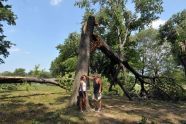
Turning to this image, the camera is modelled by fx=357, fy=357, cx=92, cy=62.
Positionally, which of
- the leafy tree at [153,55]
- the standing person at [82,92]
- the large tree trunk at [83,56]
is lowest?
the standing person at [82,92]

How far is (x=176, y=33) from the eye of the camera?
47.6 meters

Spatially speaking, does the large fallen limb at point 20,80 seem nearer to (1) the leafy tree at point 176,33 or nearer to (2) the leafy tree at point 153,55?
(1) the leafy tree at point 176,33

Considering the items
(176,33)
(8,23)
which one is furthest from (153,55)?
(8,23)

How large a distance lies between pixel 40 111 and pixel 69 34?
47976 mm

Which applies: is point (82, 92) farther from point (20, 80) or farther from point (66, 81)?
point (20, 80)

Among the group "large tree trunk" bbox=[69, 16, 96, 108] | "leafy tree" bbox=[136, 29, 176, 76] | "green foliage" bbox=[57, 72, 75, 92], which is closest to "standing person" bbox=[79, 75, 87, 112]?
"large tree trunk" bbox=[69, 16, 96, 108]

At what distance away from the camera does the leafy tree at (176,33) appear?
151 ft

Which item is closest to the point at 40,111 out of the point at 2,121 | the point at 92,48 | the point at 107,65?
the point at 2,121

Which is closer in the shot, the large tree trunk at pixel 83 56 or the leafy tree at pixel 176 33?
the large tree trunk at pixel 83 56

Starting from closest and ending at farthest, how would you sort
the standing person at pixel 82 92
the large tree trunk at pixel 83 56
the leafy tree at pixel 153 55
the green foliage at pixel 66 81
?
the standing person at pixel 82 92 < the large tree trunk at pixel 83 56 < the green foliage at pixel 66 81 < the leafy tree at pixel 153 55

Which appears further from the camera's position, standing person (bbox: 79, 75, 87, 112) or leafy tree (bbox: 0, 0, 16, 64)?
leafy tree (bbox: 0, 0, 16, 64)

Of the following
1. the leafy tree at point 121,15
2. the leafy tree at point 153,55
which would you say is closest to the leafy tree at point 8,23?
the leafy tree at point 121,15

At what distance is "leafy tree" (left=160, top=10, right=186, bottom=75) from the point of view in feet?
151

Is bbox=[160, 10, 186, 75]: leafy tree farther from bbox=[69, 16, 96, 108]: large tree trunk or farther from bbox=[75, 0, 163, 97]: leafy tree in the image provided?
bbox=[69, 16, 96, 108]: large tree trunk
